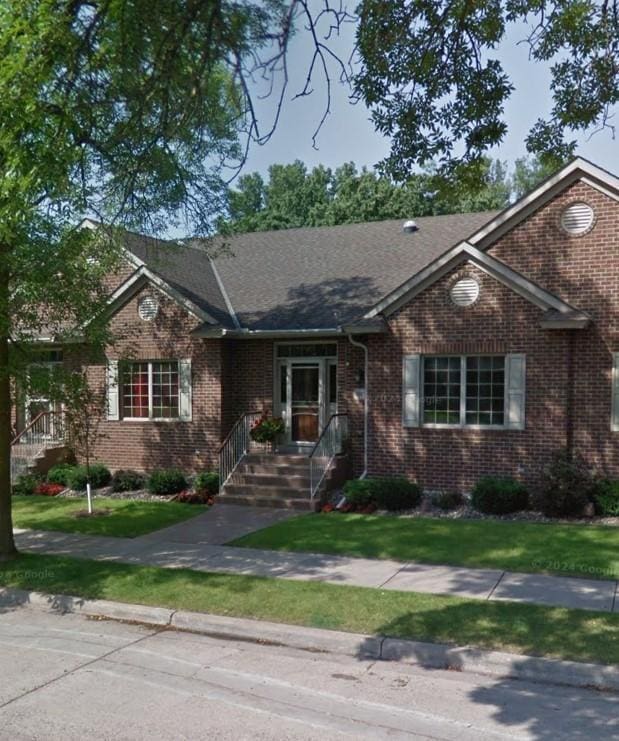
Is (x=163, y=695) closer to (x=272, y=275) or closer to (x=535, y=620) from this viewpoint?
(x=535, y=620)

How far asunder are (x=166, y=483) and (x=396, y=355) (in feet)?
18.2

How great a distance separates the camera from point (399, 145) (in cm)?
828

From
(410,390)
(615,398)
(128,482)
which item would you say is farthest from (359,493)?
(128,482)

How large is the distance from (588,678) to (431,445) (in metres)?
8.21

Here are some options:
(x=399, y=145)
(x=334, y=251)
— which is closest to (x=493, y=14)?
(x=399, y=145)

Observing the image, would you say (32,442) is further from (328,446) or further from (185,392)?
(328,446)

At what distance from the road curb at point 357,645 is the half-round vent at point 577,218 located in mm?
A: 9203

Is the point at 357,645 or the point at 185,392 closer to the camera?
the point at 357,645

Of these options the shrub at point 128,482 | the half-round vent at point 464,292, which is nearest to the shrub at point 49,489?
the shrub at point 128,482

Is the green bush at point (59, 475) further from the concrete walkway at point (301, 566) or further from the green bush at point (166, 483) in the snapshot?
the concrete walkway at point (301, 566)

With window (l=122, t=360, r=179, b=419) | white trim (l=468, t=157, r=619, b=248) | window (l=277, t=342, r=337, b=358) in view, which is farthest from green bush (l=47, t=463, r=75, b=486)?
white trim (l=468, t=157, r=619, b=248)

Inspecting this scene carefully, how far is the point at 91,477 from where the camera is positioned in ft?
52.9

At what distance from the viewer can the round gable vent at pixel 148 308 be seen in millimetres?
16578

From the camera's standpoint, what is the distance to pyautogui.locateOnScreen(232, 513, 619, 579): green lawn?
912cm
